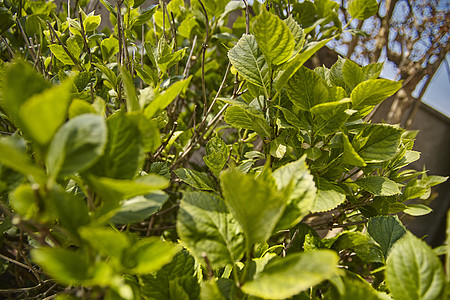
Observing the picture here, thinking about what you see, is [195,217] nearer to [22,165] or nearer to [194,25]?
[22,165]

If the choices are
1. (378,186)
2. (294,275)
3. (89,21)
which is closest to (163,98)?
(294,275)

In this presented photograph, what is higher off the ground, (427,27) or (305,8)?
(427,27)

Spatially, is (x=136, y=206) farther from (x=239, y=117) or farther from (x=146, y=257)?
(x=239, y=117)

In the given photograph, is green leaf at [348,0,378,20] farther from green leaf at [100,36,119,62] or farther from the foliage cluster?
green leaf at [100,36,119,62]

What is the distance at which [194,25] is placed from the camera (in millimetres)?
1002

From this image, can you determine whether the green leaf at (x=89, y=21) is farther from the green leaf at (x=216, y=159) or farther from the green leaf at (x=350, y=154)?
the green leaf at (x=350, y=154)

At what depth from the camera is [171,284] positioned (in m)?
0.35

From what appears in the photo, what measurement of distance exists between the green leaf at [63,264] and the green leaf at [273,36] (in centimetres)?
34

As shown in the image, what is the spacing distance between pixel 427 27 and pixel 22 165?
2911 mm

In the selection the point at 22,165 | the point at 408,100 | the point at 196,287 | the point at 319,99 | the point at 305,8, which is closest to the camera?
the point at 22,165

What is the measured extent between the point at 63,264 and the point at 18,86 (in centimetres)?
15

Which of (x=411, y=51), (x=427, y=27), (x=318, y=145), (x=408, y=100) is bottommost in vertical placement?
(x=408, y=100)

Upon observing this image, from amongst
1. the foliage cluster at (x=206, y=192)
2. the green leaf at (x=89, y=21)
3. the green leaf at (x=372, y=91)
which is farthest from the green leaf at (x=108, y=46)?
the green leaf at (x=372, y=91)

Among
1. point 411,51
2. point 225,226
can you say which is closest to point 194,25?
point 225,226
